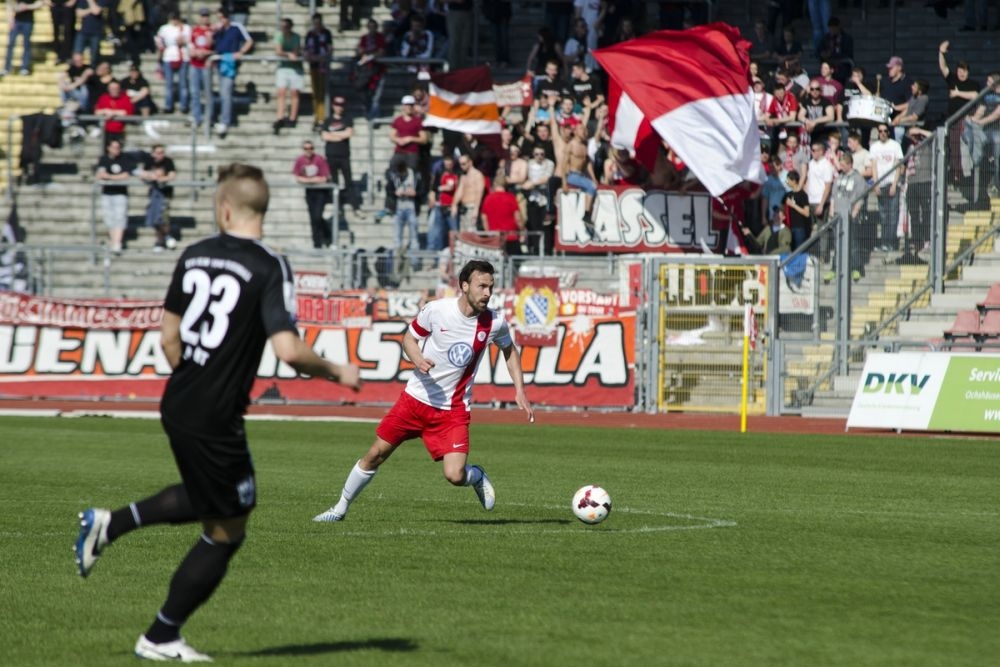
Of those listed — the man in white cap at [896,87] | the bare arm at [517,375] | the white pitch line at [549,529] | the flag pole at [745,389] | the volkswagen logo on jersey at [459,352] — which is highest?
the man in white cap at [896,87]

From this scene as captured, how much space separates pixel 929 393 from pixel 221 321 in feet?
63.7

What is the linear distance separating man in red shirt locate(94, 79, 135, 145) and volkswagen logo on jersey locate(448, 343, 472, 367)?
82.2 feet

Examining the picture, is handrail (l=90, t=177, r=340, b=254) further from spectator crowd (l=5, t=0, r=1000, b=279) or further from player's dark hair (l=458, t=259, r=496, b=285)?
player's dark hair (l=458, t=259, r=496, b=285)

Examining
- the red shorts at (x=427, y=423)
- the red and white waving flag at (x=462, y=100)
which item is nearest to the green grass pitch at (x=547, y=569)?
the red shorts at (x=427, y=423)

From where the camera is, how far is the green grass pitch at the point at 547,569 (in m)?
8.17

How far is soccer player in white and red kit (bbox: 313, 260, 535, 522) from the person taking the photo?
13.6m

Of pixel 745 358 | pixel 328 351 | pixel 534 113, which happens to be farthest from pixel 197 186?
pixel 745 358

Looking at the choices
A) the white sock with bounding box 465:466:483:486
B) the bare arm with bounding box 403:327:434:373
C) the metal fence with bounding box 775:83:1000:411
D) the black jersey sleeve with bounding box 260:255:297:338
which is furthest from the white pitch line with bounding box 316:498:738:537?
the metal fence with bounding box 775:83:1000:411

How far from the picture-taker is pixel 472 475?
13797 millimetres

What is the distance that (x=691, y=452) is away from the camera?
2195cm

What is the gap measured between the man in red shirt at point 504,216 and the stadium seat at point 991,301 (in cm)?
862

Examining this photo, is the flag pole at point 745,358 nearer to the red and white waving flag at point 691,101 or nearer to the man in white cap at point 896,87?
the red and white waving flag at point 691,101

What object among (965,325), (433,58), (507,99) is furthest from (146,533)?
(433,58)

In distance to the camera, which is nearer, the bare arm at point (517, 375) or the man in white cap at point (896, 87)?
the bare arm at point (517, 375)
